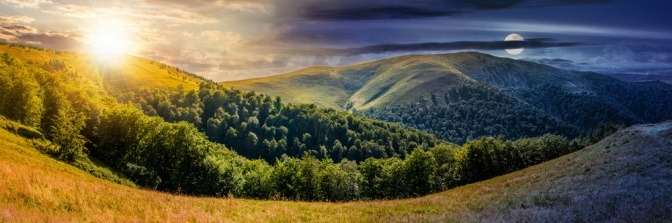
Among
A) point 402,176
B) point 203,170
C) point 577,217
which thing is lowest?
point 402,176

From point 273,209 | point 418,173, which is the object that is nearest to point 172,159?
point 273,209

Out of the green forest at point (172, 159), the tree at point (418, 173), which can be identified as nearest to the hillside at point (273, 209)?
the green forest at point (172, 159)

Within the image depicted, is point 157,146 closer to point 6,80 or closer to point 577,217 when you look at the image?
point 6,80

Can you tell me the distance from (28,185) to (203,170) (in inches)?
2777

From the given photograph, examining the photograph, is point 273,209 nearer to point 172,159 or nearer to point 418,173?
point 172,159

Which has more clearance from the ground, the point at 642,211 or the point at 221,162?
the point at 642,211

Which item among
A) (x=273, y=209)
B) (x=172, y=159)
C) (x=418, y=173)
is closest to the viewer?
(x=273, y=209)

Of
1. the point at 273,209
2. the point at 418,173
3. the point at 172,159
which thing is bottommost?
the point at 418,173

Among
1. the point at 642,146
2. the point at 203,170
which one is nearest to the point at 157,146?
the point at 203,170

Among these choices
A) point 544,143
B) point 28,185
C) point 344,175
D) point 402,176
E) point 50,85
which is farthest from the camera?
point 544,143

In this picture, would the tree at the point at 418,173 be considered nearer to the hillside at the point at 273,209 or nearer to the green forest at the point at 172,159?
the green forest at the point at 172,159

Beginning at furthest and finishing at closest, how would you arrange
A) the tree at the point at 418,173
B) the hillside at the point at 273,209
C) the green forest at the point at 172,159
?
1. the tree at the point at 418,173
2. the green forest at the point at 172,159
3. the hillside at the point at 273,209

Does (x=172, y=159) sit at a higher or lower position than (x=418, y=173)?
higher

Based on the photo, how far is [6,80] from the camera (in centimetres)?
8019
